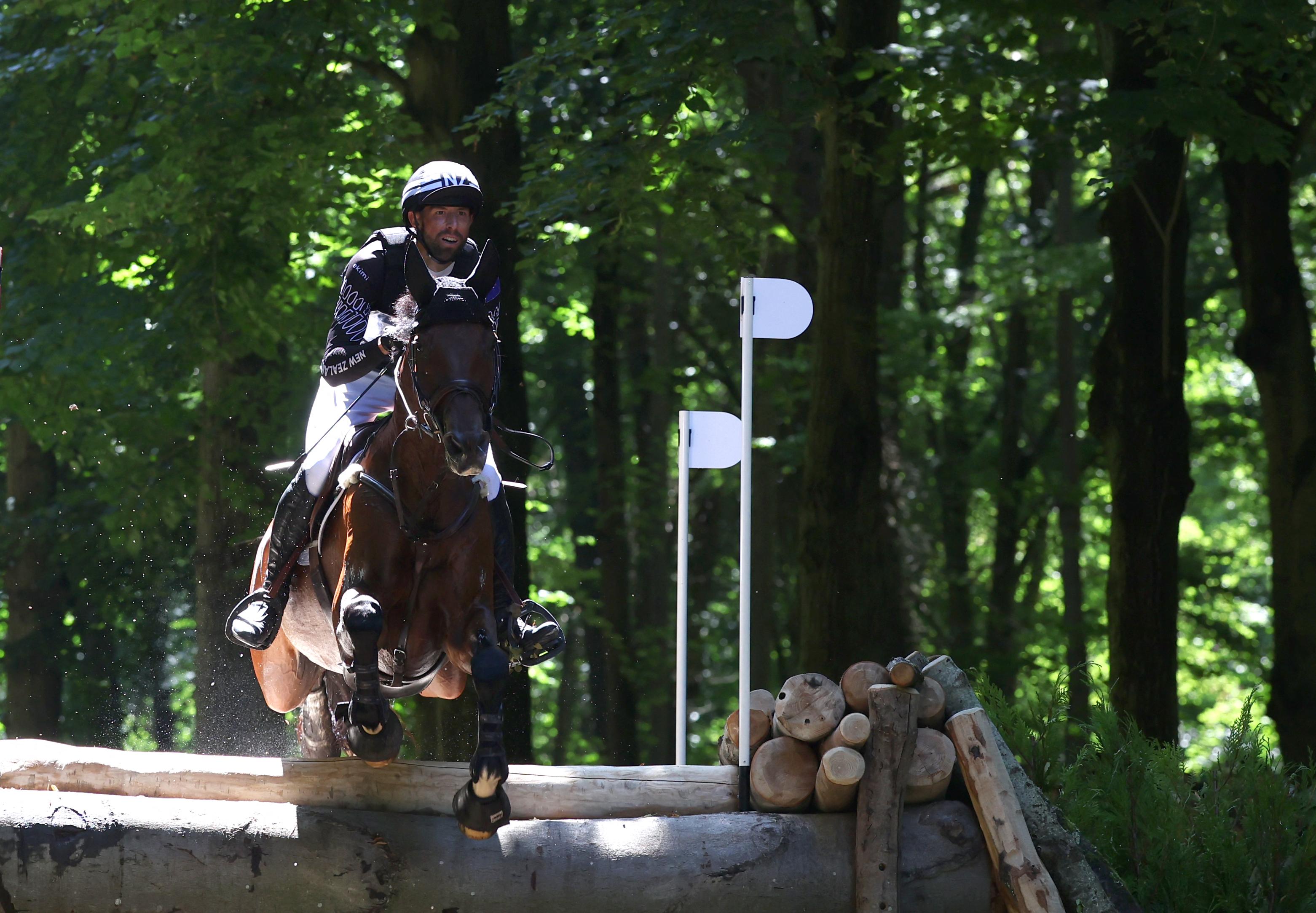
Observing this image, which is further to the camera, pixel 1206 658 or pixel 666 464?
pixel 1206 658

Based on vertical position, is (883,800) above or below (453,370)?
below

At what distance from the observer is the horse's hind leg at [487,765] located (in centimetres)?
470

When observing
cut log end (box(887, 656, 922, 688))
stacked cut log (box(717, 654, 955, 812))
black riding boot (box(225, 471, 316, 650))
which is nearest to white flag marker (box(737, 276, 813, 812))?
stacked cut log (box(717, 654, 955, 812))

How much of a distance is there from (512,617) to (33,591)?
11.0 m

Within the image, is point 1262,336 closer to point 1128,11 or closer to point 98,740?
point 1128,11

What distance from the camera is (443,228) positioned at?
5.22 m

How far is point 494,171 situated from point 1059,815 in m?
6.70

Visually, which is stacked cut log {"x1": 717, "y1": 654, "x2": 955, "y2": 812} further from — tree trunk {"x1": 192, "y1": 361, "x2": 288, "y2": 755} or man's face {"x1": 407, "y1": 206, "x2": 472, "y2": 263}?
tree trunk {"x1": 192, "y1": 361, "x2": 288, "y2": 755}

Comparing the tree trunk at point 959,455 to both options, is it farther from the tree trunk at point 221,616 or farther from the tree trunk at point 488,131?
the tree trunk at point 221,616

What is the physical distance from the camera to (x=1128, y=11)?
8320 millimetres

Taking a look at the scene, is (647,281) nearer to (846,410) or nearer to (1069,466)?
(1069,466)

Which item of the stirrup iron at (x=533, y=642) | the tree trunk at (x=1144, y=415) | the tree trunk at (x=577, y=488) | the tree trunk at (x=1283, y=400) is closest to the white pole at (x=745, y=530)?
the stirrup iron at (x=533, y=642)

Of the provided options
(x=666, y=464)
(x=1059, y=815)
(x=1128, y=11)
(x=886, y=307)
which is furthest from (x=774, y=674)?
(x=1059, y=815)

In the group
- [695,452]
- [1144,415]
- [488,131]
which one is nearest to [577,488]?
[488,131]
